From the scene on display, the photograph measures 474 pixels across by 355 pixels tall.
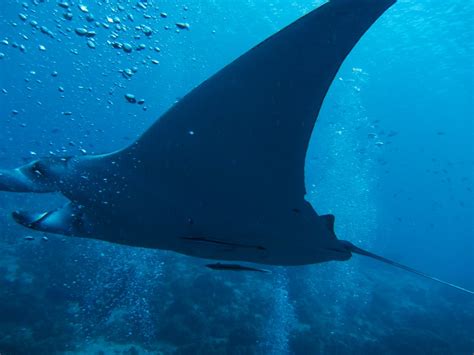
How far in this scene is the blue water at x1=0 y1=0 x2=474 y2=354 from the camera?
9016 mm

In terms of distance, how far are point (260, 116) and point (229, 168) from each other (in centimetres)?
47

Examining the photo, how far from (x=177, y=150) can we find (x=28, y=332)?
28.0ft

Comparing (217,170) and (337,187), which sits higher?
(337,187)

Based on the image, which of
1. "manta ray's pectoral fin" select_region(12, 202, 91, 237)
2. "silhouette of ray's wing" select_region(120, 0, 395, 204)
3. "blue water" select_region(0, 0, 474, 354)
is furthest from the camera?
"blue water" select_region(0, 0, 474, 354)

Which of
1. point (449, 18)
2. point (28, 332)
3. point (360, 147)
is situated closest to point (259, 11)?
point (449, 18)

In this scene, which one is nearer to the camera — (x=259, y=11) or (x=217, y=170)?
(x=217, y=170)

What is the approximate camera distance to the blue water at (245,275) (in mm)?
9016

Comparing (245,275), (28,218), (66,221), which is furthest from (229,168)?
(245,275)

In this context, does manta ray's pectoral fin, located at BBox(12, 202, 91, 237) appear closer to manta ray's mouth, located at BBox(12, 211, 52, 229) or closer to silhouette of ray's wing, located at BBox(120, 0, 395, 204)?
manta ray's mouth, located at BBox(12, 211, 52, 229)

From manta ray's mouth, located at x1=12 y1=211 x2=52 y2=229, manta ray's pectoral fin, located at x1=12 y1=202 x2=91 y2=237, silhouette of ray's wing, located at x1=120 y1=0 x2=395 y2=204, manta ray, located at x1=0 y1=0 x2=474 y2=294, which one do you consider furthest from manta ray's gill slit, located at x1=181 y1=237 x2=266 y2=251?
manta ray's mouth, located at x1=12 y1=211 x2=52 y2=229

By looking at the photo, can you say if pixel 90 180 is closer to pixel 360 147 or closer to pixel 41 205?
pixel 41 205

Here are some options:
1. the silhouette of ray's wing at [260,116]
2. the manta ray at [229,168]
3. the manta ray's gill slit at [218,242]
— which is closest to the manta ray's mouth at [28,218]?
the manta ray at [229,168]

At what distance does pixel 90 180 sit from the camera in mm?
2383

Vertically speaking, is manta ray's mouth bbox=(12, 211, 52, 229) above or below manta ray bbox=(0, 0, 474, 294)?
below
